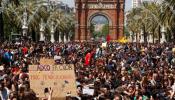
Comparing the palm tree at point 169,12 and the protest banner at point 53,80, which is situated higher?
the palm tree at point 169,12

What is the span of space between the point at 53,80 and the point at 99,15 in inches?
4385

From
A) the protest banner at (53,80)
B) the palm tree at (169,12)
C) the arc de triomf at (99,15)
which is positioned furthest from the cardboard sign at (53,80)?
the arc de triomf at (99,15)

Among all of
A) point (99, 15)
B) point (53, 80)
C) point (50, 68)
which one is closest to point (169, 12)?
point (50, 68)

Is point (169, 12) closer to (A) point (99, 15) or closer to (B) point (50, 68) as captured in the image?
(B) point (50, 68)

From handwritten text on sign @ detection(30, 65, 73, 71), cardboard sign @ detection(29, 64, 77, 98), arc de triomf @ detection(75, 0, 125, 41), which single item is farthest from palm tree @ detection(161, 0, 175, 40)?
arc de triomf @ detection(75, 0, 125, 41)

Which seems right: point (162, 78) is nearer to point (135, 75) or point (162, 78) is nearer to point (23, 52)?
point (135, 75)

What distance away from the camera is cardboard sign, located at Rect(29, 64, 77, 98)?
14289 mm

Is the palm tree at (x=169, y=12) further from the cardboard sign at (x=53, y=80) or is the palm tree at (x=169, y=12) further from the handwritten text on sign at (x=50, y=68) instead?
the cardboard sign at (x=53, y=80)

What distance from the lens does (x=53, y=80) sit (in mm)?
14297

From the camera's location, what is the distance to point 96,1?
126 meters

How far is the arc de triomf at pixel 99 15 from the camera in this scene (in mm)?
122750

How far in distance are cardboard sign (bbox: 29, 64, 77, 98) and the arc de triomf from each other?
10794 centimetres

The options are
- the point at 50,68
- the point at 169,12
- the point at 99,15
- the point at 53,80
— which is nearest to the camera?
the point at 53,80

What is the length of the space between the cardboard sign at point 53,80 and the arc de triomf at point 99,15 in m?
108
